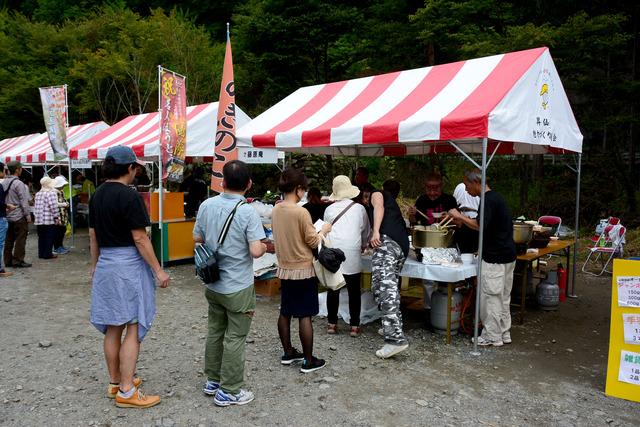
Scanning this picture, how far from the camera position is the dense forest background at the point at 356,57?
10.9 m

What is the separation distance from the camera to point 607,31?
33.2ft

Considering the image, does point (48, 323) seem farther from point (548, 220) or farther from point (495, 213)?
point (548, 220)

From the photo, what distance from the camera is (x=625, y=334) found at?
357 centimetres

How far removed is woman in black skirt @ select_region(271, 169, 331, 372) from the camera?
377cm

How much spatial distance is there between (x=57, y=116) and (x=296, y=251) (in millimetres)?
8408

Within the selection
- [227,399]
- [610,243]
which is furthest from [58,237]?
[610,243]

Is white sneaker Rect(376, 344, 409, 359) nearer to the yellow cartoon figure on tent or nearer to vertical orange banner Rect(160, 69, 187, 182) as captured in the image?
the yellow cartoon figure on tent

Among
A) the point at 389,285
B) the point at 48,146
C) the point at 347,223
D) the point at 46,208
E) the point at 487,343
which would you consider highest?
the point at 48,146

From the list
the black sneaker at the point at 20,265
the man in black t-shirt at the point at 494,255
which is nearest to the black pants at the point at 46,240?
the black sneaker at the point at 20,265

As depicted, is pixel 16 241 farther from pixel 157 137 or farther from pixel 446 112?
pixel 446 112

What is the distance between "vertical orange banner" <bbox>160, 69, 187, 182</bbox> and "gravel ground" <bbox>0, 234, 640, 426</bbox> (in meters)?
2.86

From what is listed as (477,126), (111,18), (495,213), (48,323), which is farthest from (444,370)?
(111,18)

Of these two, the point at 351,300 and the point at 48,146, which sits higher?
the point at 48,146

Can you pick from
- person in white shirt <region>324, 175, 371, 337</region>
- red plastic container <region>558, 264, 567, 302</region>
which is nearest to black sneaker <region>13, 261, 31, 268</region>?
person in white shirt <region>324, 175, 371, 337</region>
